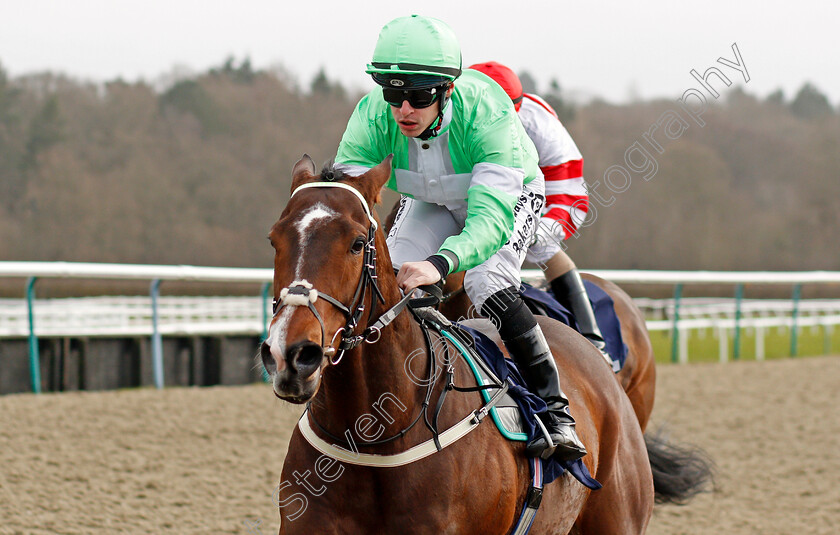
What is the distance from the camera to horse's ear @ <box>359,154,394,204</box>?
2.26m

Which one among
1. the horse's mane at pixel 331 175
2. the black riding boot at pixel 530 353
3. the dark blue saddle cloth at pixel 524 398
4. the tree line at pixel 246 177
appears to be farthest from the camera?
the tree line at pixel 246 177

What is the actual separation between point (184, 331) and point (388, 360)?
7.26m

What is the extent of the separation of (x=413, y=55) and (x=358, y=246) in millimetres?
700

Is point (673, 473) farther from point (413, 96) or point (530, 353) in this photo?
point (413, 96)

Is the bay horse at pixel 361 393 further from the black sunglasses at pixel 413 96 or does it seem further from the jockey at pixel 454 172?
the black sunglasses at pixel 413 96

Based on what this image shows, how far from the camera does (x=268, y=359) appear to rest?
6.06 ft

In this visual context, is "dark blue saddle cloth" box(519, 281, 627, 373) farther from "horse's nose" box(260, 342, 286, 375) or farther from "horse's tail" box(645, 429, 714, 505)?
"horse's nose" box(260, 342, 286, 375)

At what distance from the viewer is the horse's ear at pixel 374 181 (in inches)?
89.0

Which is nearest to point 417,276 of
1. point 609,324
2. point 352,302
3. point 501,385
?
A: point 352,302

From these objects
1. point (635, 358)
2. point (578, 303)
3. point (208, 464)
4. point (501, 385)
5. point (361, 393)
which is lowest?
point (208, 464)

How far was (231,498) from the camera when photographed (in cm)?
507

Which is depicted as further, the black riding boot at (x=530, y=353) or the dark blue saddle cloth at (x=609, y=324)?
the dark blue saddle cloth at (x=609, y=324)

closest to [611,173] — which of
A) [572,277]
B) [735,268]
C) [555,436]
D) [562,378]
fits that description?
[572,277]

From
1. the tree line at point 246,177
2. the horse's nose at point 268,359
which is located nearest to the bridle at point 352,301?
the horse's nose at point 268,359
